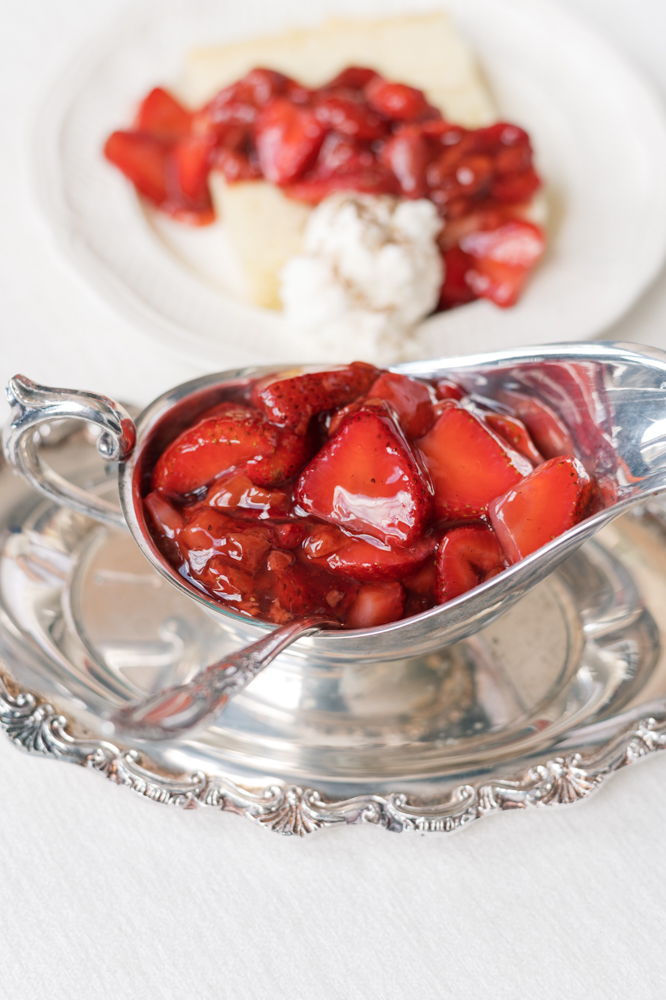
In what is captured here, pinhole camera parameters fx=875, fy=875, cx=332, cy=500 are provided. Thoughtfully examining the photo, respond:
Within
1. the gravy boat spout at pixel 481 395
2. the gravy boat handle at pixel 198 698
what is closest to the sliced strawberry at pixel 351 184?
the gravy boat spout at pixel 481 395

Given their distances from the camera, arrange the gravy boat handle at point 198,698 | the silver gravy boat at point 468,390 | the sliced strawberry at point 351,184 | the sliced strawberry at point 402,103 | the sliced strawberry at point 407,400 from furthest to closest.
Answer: the sliced strawberry at point 402,103 → the sliced strawberry at point 351,184 → the sliced strawberry at point 407,400 → the silver gravy boat at point 468,390 → the gravy boat handle at point 198,698

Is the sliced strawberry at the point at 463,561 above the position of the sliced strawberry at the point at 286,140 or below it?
below

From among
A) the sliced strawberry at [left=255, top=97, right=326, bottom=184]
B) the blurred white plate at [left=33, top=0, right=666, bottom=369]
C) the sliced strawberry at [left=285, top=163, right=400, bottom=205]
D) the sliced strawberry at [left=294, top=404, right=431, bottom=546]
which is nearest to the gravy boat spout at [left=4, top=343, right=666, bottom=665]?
the sliced strawberry at [left=294, top=404, right=431, bottom=546]

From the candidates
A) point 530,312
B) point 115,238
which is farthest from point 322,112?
point 530,312

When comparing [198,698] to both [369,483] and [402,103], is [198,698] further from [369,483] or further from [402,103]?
[402,103]

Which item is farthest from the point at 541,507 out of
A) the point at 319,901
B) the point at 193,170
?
the point at 193,170

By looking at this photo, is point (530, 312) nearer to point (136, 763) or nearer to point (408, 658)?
point (408, 658)

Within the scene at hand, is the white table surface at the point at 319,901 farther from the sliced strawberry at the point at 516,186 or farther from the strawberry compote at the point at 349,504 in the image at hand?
the sliced strawberry at the point at 516,186
